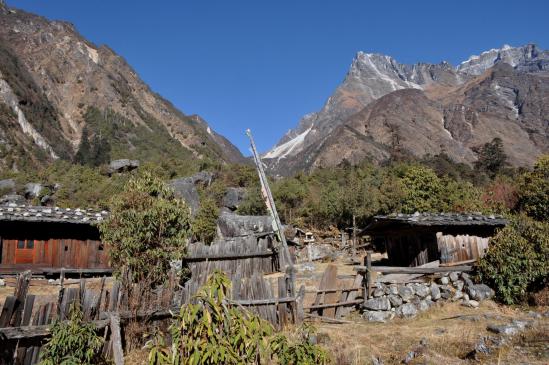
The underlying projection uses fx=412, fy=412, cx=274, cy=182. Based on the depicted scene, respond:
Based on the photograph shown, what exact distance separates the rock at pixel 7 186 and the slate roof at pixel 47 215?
47.7 m

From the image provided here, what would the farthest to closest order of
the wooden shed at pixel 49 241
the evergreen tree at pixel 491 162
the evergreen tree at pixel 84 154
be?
the evergreen tree at pixel 84 154 → the evergreen tree at pixel 491 162 → the wooden shed at pixel 49 241

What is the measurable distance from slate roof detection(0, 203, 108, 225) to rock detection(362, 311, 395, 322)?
15.0m

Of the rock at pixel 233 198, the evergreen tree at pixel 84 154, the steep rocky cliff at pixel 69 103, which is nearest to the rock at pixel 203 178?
the rock at pixel 233 198

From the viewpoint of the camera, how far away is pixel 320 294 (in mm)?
14062

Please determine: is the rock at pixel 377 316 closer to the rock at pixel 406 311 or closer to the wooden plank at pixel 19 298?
the rock at pixel 406 311

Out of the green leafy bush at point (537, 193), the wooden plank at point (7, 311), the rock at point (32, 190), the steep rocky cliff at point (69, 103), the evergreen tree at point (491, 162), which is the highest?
the steep rocky cliff at point (69, 103)

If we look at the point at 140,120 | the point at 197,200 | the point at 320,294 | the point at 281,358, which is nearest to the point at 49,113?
the point at 140,120

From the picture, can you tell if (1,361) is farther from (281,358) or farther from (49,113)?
(49,113)

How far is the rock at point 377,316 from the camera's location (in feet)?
46.3

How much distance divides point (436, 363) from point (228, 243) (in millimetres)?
13241

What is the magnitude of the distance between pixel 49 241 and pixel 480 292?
73.6ft

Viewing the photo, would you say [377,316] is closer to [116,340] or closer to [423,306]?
[423,306]

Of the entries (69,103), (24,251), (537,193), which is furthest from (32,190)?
(537,193)

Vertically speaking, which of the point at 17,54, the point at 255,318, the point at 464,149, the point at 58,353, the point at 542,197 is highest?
the point at 17,54
